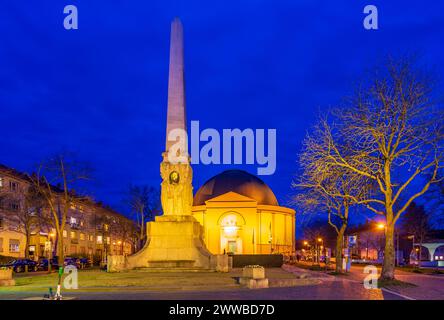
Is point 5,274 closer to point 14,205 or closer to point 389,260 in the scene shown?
point 389,260

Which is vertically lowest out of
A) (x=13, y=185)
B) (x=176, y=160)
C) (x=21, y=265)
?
(x=21, y=265)

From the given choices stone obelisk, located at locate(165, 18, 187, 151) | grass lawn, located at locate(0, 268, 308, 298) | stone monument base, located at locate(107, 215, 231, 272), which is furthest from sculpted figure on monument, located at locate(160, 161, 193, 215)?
grass lawn, located at locate(0, 268, 308, 298)

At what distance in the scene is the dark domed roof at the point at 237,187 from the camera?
324 ft

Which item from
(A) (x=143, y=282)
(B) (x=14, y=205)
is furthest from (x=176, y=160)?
(B) (x=14, y=205)

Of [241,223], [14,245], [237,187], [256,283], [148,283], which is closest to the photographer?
[256,283]

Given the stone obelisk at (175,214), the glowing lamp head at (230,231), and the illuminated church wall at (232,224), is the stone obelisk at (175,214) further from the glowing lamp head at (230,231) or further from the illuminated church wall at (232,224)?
the glowing lamp head at (230,231)

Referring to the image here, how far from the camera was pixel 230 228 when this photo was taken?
8962 centimetres

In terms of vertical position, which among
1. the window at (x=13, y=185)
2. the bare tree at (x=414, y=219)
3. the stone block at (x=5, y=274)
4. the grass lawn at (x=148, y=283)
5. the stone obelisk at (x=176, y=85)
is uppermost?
the stone obelisk at (x=176, y=85)

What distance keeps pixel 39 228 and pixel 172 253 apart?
44.3 meters

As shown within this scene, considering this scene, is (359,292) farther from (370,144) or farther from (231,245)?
(231,245)

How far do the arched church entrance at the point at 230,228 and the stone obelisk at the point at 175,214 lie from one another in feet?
177

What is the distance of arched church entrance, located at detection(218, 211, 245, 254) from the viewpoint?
8975cm

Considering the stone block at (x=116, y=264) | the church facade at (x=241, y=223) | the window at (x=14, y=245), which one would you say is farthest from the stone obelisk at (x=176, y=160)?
the church facade at (x=241, y=223)

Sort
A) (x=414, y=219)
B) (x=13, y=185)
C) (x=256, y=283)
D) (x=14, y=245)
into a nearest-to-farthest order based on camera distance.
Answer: (x=256, y=283), (x=13, y=185), (x=14, y=245), (x=414, y=219)
